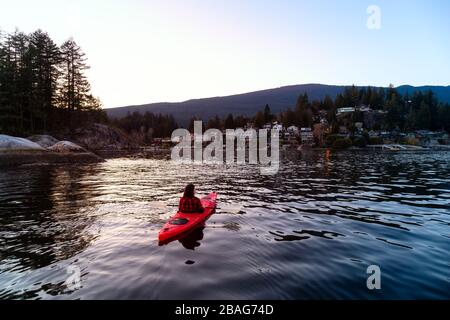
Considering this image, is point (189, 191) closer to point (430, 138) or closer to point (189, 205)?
point (189, 205)

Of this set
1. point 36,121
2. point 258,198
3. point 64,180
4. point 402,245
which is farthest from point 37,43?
point 402,245

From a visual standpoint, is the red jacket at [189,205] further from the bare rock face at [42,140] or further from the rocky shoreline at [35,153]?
the bare rock face at [42,140]

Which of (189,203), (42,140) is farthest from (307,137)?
(189,203)

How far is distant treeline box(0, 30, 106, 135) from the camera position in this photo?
192ft

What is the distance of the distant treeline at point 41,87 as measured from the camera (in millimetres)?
58531

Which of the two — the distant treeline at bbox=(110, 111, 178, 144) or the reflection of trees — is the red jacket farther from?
the distant treeline at bbox=(110, 111, 178, 144)

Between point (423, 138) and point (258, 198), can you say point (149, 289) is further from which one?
point (423, 138)

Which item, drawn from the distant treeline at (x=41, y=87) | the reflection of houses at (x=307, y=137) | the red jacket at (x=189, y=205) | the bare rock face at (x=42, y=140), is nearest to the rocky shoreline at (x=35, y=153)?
the bare rock face at (x=42, y=140)

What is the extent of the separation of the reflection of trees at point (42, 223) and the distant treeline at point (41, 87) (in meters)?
42.6

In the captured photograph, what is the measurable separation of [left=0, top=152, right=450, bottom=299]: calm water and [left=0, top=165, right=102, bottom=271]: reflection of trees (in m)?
0.07

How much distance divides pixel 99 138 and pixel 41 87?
2478 centimetres

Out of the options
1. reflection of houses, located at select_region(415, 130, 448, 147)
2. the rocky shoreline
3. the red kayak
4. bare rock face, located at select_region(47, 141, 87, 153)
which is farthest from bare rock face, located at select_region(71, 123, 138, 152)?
reflection of houses, located at select_region(415, 130, 448, 147)

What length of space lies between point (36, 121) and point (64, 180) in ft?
163

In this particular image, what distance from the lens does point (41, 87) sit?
6475 centimetres
